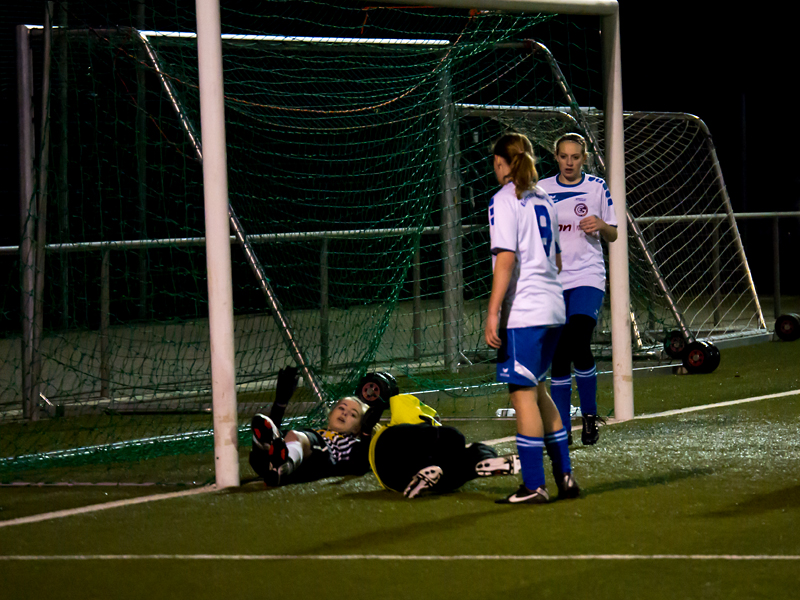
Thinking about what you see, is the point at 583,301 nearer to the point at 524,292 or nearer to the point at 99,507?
the point at 524,292

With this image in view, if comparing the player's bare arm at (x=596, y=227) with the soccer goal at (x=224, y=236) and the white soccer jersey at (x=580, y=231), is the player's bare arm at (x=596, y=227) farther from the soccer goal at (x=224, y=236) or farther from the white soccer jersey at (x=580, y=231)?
the soccer goal at (x=224, y=236)

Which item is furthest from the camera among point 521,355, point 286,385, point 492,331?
point 286,385

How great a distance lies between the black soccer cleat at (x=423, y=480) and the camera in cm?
497

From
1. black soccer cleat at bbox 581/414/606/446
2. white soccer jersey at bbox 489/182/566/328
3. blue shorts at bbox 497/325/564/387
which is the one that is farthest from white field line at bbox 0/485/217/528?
black soccer cleat at bbox 581/414/606/446

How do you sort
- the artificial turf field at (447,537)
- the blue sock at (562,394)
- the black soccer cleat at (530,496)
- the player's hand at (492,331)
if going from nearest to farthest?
the artificial turf field at (447,537)
the player's hand at (492,331)
the black soccer cleat at (530,496)
the blue sock at (562,394)

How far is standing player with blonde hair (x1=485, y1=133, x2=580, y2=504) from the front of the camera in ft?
15.1

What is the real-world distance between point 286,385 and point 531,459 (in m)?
1.44

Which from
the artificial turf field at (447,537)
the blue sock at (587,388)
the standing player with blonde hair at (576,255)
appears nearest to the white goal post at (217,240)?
the artificial turf field at (447,537)

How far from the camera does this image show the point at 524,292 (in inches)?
183

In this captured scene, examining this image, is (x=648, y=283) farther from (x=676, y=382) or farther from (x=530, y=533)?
(x=530, y=533)

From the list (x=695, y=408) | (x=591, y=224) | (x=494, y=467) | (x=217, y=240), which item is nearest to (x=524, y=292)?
(x=494, y=467)

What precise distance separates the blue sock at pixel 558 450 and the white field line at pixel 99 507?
164 centimetres

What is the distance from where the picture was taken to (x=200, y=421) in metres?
7.69

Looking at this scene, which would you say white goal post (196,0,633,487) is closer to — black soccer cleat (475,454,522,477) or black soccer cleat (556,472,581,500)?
black soccer cleat (475,454,522,477)
